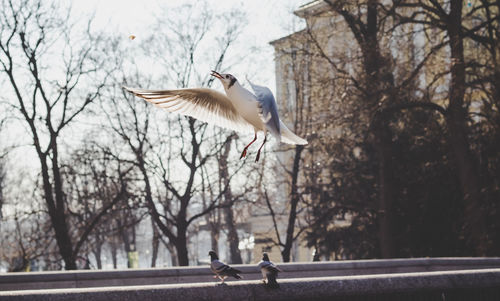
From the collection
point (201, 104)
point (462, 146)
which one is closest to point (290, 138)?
point (201, 104)

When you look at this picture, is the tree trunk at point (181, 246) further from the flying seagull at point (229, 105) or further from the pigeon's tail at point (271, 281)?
the pigeon's tail at point (271, 281)

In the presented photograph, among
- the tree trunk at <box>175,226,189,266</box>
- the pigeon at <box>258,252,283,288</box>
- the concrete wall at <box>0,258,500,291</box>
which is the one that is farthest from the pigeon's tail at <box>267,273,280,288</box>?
the tree trunk at <box>175,226,189,266</box>

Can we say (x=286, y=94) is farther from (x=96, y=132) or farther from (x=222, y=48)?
(x=96, y=132)

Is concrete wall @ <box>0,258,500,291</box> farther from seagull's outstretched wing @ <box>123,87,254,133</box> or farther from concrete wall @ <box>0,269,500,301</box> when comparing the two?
concrete wall @ <box>0,269,500,301</box>

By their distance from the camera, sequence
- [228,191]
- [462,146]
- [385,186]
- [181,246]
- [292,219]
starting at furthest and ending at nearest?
[228,191] → [292,219] → [181,246] → [385,186] → [462,146]

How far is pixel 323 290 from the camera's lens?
19.4ft

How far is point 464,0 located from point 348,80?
396 centimetres

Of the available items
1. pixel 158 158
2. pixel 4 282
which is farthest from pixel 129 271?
pixel 158 158

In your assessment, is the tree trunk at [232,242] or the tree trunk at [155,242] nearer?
the tree trunk at [155,242]

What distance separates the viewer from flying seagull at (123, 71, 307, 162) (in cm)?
554

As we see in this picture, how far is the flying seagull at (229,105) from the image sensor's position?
5.54 metres

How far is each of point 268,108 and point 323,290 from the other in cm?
188

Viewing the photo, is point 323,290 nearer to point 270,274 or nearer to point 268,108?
point 270,274

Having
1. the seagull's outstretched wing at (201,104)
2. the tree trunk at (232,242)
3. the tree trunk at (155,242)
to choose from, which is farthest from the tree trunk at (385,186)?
the tree trunk at (232,242)
